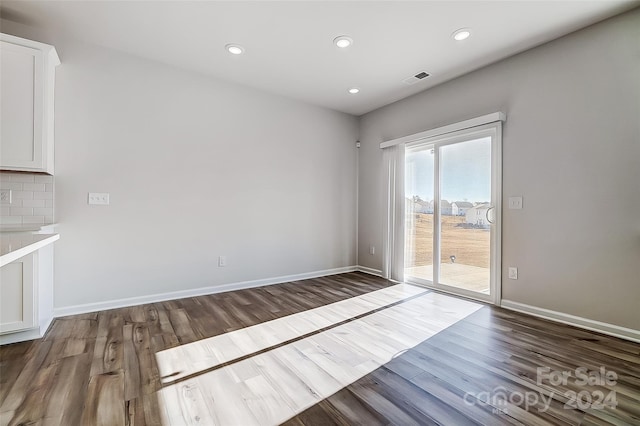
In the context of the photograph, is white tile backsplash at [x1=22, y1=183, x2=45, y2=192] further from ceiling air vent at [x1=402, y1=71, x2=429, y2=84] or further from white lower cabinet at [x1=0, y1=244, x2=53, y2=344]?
ceiling air vent at [x1=402, y1=71, x2=429, y2=84]

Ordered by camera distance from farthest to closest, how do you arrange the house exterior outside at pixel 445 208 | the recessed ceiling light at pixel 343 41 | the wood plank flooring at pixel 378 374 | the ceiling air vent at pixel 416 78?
the house exterior outside at pixel 445 208 → the ceiling air vent at pixel 416 78 → the recessed ceiling light at pixel 343 41 → the wood plank flooring at pixel 378 374

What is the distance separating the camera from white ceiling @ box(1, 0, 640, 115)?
→ 242cm

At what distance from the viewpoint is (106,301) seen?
10.0ft

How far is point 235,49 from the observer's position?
3.07 metres

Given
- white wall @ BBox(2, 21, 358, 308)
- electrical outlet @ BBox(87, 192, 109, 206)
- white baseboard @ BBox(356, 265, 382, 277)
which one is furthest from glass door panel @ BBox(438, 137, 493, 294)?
electrical outlet @ BBox(87, 192, 109, 206)

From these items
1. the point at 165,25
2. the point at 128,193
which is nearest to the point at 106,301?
the point at 128,193

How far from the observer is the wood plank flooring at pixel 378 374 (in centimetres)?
150

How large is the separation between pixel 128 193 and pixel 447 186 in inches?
157

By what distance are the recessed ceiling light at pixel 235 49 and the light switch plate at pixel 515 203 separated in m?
3.45

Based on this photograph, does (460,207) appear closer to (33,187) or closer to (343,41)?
(343,41)

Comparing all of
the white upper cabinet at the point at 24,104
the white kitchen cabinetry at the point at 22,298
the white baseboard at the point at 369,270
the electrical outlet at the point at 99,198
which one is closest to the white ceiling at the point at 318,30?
the white upper cabinet at the point at 24,104

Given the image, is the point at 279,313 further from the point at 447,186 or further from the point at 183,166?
the point at 447,186

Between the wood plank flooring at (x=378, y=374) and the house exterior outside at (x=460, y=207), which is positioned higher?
the house exterior outside at (x=460, y=207)

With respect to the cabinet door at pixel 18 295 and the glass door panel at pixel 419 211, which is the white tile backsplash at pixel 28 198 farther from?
the glass door panel at pixel 419 211
